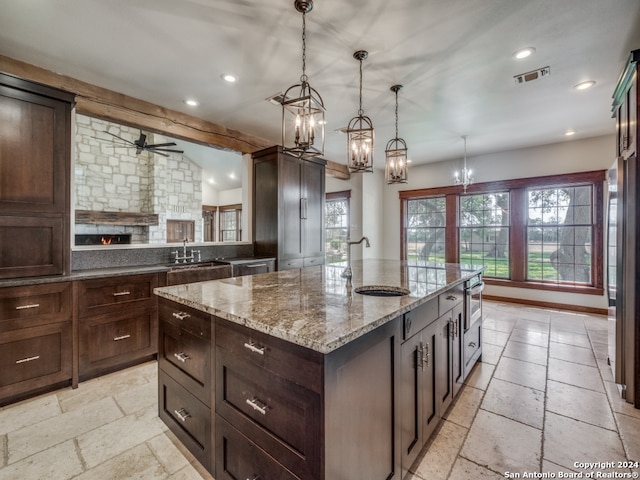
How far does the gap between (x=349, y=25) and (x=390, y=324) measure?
2.11m

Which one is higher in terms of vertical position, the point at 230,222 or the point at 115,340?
the point at 230,222

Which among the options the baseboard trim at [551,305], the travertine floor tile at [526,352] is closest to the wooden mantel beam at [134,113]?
the travertine floor tile at [526,352]

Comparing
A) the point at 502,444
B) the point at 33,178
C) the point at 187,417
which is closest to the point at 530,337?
the point at 502,444

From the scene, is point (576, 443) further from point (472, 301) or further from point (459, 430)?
point (472, 301)

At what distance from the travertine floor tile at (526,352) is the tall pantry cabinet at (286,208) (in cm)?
283

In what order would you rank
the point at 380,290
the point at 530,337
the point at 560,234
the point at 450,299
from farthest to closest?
the point at 560,234, the point at 530,337, the point at 450,299, the point at 380,290

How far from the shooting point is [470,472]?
1632 mm

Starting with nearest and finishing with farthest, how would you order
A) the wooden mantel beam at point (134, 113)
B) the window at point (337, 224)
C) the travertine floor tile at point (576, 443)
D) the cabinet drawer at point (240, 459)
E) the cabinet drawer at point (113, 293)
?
the cabinet drawer at point (240, 459), the travertine floor tile at point (576, 443), the cabinet drawer at point (113, 293), the wooden mantel beam at point (134, 113), the window at point (337, 224)

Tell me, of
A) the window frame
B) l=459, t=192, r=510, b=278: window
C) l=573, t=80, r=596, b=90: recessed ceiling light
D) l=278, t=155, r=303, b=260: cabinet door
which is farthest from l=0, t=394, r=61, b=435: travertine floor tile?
l=459, t=192, r=510, b=278: window

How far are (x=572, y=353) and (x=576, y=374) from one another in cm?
59

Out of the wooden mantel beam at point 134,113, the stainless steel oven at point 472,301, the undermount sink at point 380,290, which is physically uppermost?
the wooden mantel beam at point 134,113

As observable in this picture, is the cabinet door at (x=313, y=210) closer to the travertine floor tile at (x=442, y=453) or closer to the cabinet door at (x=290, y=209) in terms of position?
the cabinet door at (x=290, y=209)

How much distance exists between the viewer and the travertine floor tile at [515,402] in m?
2.12

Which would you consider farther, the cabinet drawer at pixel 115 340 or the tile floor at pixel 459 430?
the cabinet drawer at pixel 115 340
